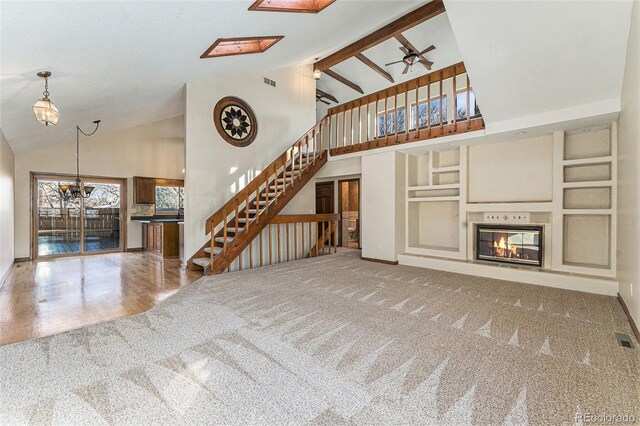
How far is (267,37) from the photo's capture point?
3.94 m

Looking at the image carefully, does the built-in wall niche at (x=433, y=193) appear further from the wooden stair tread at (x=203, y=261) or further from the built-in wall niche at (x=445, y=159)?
the wooden stair tread at (x=203, y=261)

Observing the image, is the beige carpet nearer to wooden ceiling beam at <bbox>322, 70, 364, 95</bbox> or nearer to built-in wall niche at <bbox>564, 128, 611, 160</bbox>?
built-in wall niche at <bbox>564, 128, 611, 160</bbox>

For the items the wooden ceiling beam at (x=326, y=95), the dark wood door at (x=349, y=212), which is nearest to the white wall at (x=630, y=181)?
the dark wood door at (x=349, y=212)

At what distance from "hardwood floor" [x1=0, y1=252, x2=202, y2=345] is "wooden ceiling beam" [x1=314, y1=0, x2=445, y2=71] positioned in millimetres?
5466

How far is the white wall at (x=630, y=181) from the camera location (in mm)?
2453

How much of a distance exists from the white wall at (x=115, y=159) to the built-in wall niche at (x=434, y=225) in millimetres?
6848

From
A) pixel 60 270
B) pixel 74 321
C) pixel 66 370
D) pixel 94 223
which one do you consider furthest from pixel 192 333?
pixel 94 223

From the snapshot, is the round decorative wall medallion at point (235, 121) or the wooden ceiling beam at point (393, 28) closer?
the wooden ceiling beam at point (393, 28)

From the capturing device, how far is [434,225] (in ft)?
20.0

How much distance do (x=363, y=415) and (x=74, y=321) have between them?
292cm

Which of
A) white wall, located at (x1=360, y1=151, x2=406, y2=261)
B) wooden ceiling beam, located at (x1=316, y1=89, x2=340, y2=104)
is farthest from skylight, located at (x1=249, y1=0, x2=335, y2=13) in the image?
wooden ceiling beam, located at (x1=316, y1=89, x2=340, y2=104)

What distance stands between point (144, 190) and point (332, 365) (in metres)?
7.77

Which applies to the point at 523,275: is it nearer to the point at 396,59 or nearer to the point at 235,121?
the point at 235,121

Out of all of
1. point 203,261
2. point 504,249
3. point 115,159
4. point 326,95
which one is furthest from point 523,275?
point 115,159
